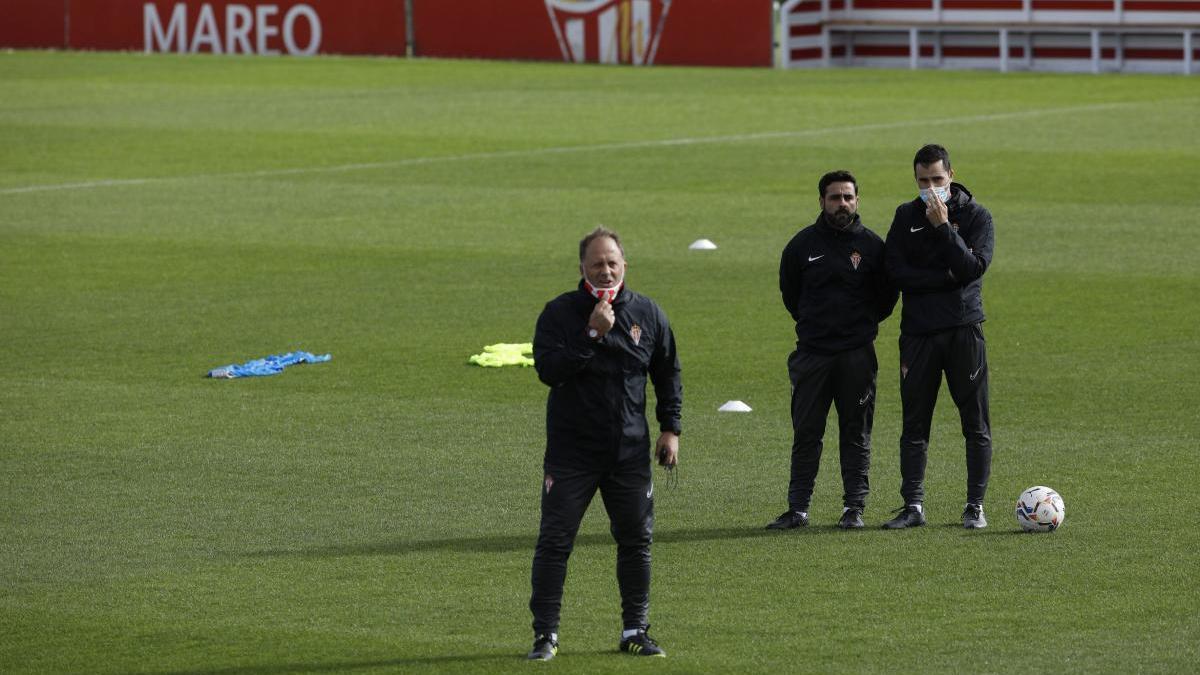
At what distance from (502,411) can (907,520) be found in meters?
4.11

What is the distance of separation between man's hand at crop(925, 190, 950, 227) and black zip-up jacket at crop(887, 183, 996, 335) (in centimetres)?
19

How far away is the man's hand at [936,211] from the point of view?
35.0 ft

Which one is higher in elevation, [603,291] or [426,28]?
[426,28]

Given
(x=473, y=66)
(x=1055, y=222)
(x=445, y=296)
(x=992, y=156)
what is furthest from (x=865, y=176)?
(x=473, y=66)

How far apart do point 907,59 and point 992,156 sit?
1996 cm

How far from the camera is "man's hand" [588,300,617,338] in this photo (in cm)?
845

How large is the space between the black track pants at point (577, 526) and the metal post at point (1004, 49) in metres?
40.2

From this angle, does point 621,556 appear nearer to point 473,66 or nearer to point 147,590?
point 147,590

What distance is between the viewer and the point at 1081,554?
1048 cm

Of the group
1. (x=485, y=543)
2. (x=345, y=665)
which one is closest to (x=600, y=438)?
(x=345, y=665)

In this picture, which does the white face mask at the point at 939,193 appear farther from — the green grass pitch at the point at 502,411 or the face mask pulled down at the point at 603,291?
the face mask pulled down at the point at 603,291

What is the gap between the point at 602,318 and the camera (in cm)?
845

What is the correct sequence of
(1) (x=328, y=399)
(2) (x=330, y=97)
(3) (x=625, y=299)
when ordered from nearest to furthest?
(3) (x=625, y=299) → (1) (x=328, y=399) → (2) (x=330, y=97)

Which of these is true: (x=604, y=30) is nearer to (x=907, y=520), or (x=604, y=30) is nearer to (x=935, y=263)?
(x=935, y=263)
